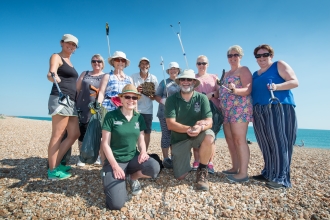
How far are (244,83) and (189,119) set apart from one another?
5.06 feet

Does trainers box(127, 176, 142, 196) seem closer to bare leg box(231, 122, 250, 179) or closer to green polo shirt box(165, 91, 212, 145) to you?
green polo shirt box(165, 91, 212, 145)

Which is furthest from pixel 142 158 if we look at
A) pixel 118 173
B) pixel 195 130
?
pixel 195 130

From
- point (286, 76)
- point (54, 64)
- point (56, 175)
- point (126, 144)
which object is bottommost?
point (56, 175)

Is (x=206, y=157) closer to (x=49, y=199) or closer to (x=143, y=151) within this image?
(x=143, y=151)

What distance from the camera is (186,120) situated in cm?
435

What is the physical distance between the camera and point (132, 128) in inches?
147

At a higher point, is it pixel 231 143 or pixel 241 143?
pixel 241 143

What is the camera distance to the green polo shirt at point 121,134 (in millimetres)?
3609

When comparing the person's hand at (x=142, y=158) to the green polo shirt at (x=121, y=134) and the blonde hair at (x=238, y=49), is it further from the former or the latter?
the blonde hair at (x=238, y=49)

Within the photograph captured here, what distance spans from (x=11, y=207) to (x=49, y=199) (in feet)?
1.79

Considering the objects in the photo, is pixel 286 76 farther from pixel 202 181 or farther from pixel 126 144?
pixel 126 144

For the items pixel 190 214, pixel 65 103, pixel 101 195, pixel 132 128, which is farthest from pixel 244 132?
pixel 65 103

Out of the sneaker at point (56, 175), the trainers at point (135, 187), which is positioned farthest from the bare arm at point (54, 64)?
the trainers at point (135, 187)

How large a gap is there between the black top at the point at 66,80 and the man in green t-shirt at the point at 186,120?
2217mm
